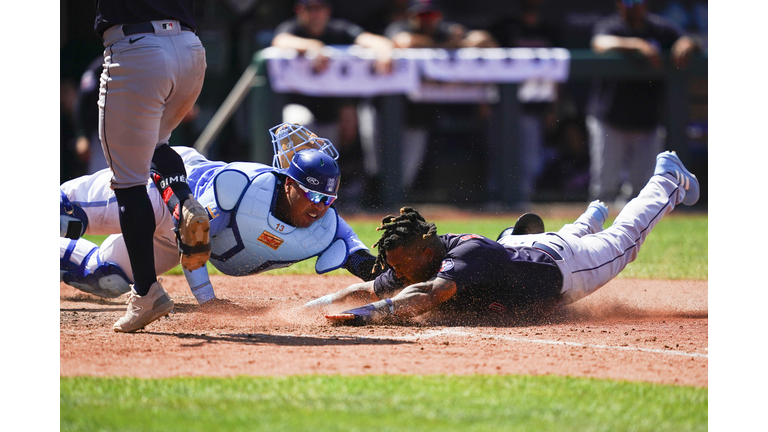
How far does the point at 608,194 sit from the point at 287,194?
6.93 metres

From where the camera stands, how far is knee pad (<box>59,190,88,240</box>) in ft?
16.5

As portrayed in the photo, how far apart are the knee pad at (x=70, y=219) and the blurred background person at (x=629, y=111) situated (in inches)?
292

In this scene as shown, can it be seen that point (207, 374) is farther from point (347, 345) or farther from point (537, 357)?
point (537, 357)

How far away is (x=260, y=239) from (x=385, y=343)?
1.24 metres

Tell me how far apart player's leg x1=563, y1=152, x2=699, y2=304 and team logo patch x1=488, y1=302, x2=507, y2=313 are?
1.25 ft

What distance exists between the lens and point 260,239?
5016 mm

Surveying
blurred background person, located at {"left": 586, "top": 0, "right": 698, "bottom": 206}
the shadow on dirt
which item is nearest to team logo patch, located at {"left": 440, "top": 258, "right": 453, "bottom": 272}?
the shadow on dirt

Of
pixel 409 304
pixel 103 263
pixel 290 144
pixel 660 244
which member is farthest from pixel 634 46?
pixel 103 263

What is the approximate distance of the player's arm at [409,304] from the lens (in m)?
4.37

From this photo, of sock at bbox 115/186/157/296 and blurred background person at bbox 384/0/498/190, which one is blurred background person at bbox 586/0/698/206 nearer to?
blurred background person at bbox 384/0/498/190

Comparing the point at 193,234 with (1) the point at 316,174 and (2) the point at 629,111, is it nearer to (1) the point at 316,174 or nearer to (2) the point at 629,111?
(1) the point at 316,174

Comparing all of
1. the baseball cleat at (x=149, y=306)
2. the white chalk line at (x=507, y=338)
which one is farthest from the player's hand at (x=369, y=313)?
the baseball cleat at (x=149, y=306)

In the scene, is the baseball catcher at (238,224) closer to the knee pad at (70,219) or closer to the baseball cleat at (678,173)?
the knee pad at (70,219)

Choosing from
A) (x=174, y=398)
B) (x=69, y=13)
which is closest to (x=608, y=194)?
(x=69, y=13)
